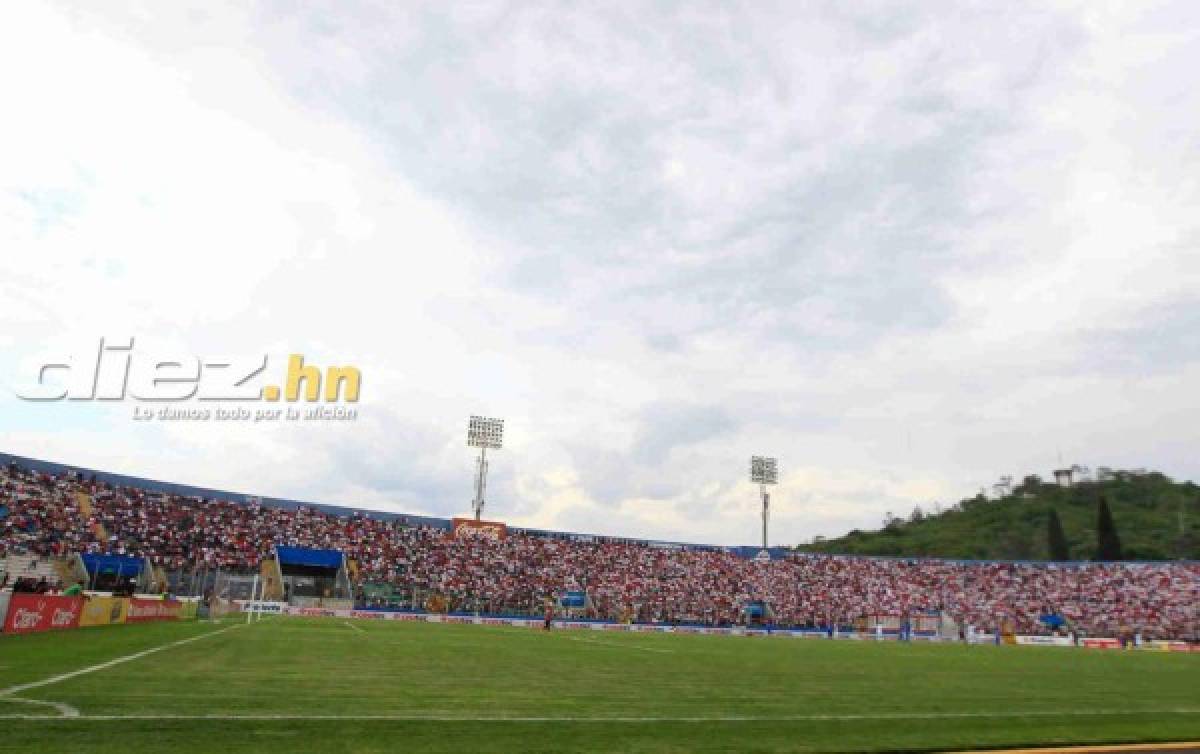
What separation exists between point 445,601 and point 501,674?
42.2 metres

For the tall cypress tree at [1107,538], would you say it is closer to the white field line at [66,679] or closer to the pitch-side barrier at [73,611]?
the pitch-side barrier at [73,611]

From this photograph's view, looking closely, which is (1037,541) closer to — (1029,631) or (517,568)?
(1029,631)

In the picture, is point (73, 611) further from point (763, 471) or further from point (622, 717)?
point (763, 471)

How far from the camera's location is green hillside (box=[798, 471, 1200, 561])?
131875 mm

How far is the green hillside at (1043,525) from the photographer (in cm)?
13188

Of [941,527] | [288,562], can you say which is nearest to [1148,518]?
[941,527]

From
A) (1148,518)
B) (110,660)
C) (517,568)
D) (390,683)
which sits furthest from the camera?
(1148,518)

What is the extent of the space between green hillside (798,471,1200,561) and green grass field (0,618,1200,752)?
130 m

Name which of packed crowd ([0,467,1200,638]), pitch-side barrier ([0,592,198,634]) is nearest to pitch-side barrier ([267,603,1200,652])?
packed crowd ([0,467,1200,638])

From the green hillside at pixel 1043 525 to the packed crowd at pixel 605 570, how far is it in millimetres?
63829

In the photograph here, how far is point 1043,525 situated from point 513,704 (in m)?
165

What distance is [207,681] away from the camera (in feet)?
37.4

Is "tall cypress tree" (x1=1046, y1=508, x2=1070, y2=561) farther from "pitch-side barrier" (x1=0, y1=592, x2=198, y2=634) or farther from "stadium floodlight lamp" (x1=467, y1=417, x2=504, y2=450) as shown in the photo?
"pitch-side barrier" (x1=0, y1=592, x2=198, y2=634)

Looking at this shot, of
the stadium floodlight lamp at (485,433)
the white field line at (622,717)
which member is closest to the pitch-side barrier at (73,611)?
the white field line at (622,717)
